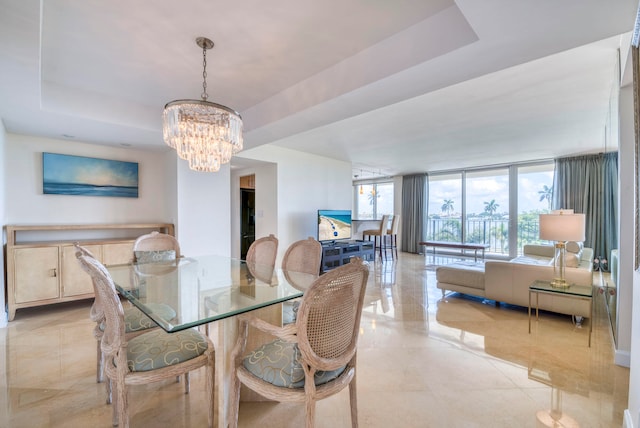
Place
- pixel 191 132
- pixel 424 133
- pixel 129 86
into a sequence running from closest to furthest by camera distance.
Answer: pixel 191 132 < pixel 129 86 < pixel 424 133

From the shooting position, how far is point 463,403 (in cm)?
175

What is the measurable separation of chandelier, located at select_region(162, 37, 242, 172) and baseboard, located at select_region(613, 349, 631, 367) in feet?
11.3

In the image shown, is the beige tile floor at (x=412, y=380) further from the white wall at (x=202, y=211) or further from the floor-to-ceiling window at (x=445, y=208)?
the floor-to-ceiling window at (x=445, y=208)

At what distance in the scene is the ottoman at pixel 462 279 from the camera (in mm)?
3658

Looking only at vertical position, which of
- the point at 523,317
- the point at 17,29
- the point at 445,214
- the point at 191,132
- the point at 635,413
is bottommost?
the point at 523,317

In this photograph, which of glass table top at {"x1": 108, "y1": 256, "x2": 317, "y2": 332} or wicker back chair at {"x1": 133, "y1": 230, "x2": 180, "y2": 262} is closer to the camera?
glass table top at {"x1": 108, "y1": 256, "x2": 317, "y2": 332}

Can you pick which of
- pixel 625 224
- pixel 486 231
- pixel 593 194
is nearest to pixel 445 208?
pixel 486 231

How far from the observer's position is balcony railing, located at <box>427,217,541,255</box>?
22.4ft

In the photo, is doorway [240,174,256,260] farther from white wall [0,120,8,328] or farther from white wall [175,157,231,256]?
white wall [0,120,8,328]

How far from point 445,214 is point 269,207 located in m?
5.33

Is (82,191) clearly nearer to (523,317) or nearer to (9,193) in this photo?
(9,193)

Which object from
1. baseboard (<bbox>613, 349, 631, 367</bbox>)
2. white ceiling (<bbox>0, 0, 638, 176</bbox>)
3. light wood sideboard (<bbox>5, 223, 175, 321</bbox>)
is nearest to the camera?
white ceiling (<bbox>0, 0, 638, 176</bbox>)

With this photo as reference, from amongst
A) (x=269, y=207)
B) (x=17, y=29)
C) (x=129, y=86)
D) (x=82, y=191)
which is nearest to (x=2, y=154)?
(x=82, y=191)

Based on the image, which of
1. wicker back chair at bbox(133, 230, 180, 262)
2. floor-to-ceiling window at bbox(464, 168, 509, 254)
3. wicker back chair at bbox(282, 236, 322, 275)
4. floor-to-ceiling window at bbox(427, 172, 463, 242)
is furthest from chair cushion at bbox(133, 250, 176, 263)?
floor-to-ceiling window at bbox(464, 168, 509, 254)
